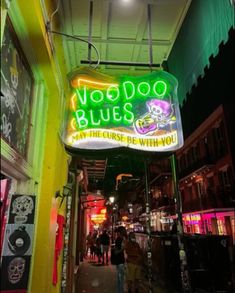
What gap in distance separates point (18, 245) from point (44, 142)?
1359 mm

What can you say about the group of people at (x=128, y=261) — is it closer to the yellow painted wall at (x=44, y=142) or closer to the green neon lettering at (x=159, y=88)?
the yellow painted wall at (x=44, y=142)

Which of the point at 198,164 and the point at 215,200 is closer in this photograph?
the point at 215,200

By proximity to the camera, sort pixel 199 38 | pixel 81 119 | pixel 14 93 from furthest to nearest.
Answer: pixel 199 38, pixel 81 119, pixel 14 93

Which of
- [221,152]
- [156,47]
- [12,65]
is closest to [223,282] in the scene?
[156,47]

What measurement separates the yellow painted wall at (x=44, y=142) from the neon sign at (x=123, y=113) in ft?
1.57

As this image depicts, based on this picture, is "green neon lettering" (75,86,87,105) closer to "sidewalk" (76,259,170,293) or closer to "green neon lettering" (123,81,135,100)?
"green neon lettering" (123,81,135,100)

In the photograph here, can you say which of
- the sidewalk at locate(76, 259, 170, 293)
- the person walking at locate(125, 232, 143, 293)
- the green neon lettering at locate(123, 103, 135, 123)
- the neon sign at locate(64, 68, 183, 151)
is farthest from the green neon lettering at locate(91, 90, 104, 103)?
the sidewalk at locate(76, 259, 170, 293)

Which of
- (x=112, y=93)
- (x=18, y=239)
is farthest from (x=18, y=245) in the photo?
A: (x=112, y=93)

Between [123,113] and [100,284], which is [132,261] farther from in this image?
[123,113]

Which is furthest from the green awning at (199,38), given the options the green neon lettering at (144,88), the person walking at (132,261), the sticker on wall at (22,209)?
the person walking at (132,261)

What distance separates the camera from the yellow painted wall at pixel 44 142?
2.56 meters

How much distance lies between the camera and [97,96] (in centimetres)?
296

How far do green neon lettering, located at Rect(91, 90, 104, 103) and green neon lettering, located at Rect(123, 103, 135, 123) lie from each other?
11.2 inches

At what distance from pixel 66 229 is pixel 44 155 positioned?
2.29m
